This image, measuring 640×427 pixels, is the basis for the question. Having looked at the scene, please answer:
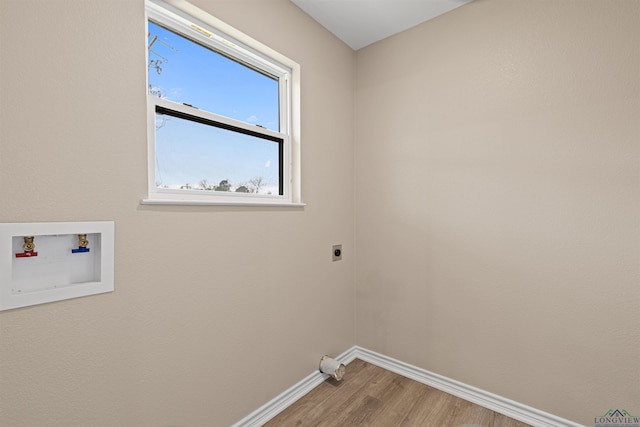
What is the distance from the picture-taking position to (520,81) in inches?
63.9

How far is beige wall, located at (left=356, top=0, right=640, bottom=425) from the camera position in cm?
140

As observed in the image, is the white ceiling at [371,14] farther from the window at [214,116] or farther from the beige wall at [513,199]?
the window at [214,116]

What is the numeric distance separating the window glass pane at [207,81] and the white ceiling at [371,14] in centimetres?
56

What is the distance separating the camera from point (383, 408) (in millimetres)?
1719

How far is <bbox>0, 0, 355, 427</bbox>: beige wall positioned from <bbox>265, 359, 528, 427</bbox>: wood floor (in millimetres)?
210

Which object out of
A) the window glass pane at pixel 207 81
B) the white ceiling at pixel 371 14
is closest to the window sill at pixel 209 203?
the window glass pane at pixel 207 81

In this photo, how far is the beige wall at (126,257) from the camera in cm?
91

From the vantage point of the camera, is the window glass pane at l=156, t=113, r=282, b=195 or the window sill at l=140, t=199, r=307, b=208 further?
the window glass pane at l=156, t=113, r=282, b=195

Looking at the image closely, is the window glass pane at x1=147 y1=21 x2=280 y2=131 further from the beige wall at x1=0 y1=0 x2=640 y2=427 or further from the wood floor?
the wood floor

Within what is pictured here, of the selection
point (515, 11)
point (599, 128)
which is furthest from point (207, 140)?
point (599, 128)

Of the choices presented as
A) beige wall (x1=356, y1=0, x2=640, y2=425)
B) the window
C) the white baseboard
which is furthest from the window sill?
the white baseboard

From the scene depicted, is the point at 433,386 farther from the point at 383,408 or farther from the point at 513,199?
the point at 513,199

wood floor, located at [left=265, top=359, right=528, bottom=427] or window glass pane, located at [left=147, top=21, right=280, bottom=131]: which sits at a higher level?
window glass pane, located at [left=147, top=21, right=280, bottom=131]

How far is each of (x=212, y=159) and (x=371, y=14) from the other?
1.43 metres
